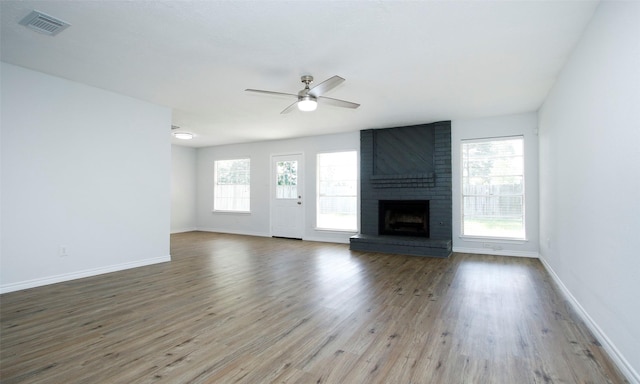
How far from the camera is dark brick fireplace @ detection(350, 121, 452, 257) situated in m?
5.98

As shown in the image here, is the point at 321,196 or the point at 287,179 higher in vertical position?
the point at 287,179

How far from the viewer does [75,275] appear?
13.3ft

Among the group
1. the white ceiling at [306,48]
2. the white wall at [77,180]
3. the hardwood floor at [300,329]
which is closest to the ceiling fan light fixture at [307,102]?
the white ceiling at [306,48]

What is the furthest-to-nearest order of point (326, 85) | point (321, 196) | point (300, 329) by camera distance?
1. point (321, 196)
2. point (326, 85)
3. point (300, 329)

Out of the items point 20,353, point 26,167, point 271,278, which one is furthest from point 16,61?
point 271,278

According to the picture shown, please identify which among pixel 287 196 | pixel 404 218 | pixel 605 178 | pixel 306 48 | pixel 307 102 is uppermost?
pixel 306 48

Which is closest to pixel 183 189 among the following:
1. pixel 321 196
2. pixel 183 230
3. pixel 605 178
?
pixel 183 230

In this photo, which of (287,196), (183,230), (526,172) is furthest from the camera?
(183,230)

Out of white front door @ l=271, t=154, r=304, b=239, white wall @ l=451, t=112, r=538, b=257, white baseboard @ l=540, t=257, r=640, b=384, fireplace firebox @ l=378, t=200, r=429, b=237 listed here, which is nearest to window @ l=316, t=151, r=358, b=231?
white front door @ l=271, t=154, r=304, b=239

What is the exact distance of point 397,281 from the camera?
156 inches

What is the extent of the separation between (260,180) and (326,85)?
5.30 metres

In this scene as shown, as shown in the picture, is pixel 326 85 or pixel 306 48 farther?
pixel 326 85

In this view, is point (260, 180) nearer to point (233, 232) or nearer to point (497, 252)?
point (233, 232)

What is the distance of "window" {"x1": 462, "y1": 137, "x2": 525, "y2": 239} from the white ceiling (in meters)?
0.99
